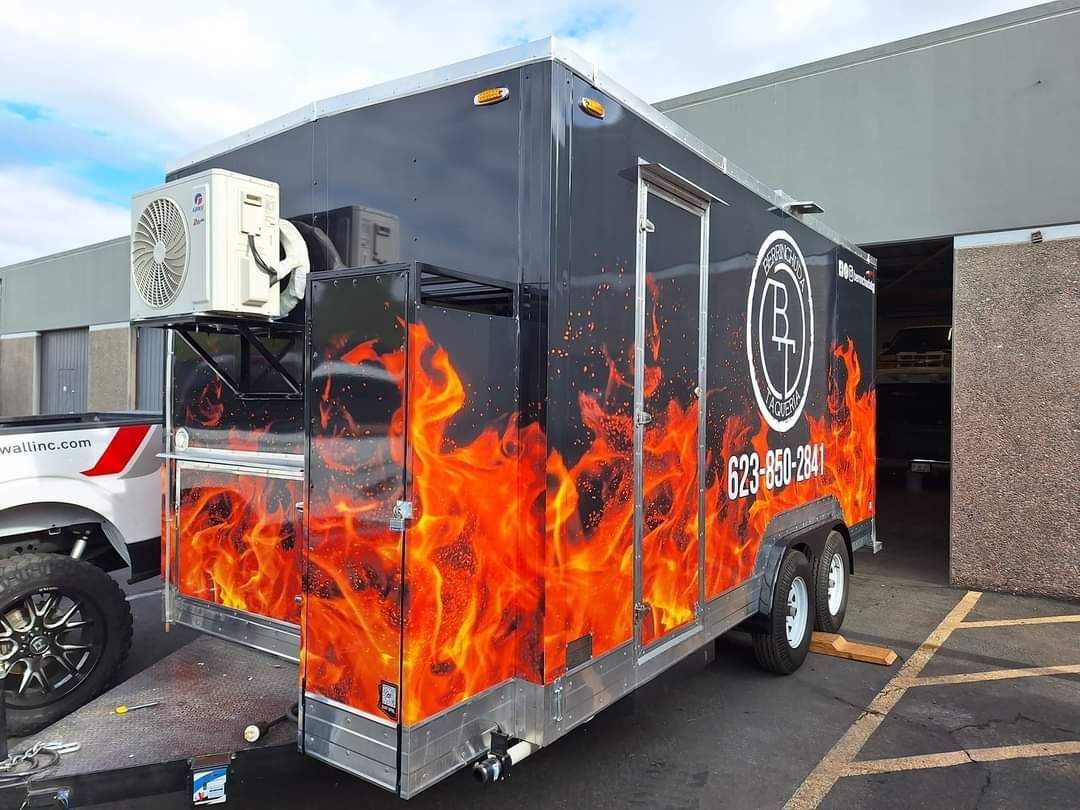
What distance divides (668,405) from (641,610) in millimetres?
912

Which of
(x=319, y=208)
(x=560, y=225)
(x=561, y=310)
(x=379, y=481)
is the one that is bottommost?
(x=379, y=481)

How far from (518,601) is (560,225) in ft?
4.45

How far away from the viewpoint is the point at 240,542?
3566 mm

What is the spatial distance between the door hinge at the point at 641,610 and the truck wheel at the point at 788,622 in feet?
5.02

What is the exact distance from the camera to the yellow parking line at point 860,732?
353 centimetres

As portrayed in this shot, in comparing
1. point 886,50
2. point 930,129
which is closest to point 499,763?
point 930,129

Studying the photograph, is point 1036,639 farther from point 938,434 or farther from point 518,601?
point 938,434

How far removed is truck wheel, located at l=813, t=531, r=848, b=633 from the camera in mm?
5316

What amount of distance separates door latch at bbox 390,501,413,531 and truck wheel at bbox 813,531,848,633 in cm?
376

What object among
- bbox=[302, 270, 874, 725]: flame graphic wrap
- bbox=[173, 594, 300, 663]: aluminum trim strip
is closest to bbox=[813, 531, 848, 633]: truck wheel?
bbox=[302, 270, 874, 725]: flame graphic wrap

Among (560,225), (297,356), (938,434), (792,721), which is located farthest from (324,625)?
(938,434)

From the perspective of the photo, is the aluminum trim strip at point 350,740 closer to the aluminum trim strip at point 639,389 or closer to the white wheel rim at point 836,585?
the aluminum trim strip at point 639,389

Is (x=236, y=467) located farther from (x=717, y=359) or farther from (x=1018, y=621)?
(x=1018, y=621)

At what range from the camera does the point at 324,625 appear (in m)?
2.60
